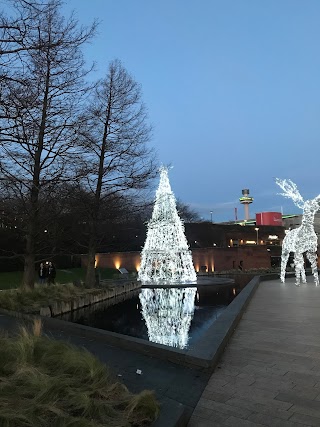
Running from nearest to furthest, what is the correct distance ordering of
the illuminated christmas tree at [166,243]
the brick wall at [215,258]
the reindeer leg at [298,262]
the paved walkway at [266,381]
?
the paved walkway at [266,381]
the reindeer leg at [298,262]
the illuminated christmas tree at [166,243]
the brick wall at [215,258]

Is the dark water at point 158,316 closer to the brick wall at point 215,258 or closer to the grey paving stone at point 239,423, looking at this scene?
the grey paving stone at point 239,423

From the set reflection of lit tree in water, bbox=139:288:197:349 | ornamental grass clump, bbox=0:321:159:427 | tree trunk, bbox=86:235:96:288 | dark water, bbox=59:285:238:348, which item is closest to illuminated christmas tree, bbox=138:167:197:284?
reflection of lit tree in water, bbox=139:288:197:349

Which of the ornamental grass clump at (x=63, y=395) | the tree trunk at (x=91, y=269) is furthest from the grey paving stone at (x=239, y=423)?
the tree trunk at (x=91, y=269)

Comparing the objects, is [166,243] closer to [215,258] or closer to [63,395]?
[215,258]

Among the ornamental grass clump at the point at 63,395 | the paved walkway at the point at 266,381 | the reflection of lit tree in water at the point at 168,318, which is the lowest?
the reflection of lit tree in water at the point at 168,318

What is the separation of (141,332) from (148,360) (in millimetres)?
3959

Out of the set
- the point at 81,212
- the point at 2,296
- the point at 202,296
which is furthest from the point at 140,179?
the point at 2,296

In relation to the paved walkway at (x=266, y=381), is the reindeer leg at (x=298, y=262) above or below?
above

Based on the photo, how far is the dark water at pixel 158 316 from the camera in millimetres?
9898

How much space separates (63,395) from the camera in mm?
3752

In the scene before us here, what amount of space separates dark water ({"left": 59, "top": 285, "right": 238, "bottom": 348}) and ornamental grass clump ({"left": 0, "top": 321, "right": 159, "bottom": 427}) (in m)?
4.20

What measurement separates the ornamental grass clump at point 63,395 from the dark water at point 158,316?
420 centimetres

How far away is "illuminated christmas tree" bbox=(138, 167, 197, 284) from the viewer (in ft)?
86.8

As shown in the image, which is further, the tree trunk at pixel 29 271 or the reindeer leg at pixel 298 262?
the reindeer leg at pixel 298 262
